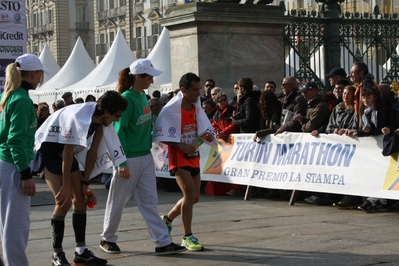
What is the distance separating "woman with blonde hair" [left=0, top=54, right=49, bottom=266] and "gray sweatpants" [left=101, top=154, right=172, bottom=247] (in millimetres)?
1805

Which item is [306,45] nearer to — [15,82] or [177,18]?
[177,18]

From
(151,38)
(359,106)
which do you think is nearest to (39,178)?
(359,106)

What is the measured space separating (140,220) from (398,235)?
342 centimetres

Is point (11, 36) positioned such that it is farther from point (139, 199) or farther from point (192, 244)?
point (192, 244)

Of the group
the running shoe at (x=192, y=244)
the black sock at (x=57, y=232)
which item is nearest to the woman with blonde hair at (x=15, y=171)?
the black sock at (x=57, y=232)

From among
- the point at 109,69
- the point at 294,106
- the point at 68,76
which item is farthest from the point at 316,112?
the point at 68,76

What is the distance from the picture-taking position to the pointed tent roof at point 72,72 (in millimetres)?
33656

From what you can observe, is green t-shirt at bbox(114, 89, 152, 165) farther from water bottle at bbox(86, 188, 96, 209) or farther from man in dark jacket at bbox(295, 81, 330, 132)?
man in dark jacket at bbox(295, 81, 330, 132)

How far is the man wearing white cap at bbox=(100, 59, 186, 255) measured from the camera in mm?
8422

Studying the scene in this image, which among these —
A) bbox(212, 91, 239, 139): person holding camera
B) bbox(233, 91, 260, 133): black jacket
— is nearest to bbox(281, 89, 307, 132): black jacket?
bbox(233, 91, 260, 133): black jacket

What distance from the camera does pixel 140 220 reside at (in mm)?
10961

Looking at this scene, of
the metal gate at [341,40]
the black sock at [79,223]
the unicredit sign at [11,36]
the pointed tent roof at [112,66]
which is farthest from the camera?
the pointed tent roof at [112,66]

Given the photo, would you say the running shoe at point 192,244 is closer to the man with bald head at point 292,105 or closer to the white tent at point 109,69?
the man with bald head at point 292,105

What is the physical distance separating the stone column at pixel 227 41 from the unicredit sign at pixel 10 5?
2.80 metres
